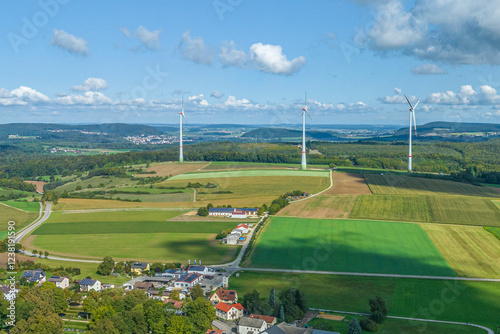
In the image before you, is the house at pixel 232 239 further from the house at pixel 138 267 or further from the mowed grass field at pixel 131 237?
the house at pixel 138 267

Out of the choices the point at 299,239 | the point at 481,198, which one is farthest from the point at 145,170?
the point at 481,198

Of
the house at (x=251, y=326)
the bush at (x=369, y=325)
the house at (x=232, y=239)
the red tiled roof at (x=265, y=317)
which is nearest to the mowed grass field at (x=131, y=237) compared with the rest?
the house at (x=232, y=239)

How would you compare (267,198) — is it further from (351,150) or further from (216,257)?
(351,150)

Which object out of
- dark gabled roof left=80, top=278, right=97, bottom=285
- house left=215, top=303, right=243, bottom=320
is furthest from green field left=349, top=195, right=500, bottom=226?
dark gabled roof left=80, top=278, right=97, bottom=285

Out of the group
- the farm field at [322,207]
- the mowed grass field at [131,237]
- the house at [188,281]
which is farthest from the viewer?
the farm field at [322,207]

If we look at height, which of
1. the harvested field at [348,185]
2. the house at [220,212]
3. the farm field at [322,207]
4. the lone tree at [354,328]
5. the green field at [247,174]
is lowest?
the lone tree at [354,328]
